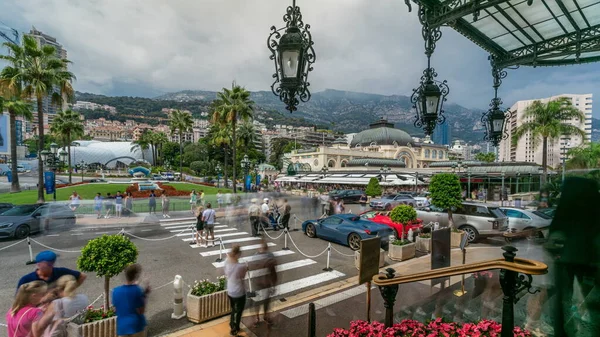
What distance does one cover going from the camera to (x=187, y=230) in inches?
600

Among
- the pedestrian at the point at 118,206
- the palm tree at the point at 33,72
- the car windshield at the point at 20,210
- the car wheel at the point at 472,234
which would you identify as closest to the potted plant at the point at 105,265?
the car windshield at the point at 20,210

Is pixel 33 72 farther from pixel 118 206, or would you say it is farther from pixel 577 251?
pixel 577 251

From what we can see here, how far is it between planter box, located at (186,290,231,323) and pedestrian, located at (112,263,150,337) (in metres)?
1.46

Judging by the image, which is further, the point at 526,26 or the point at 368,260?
the point at 526,26

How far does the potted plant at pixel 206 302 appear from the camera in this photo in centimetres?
589

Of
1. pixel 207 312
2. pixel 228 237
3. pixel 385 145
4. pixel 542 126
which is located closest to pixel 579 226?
pixel 207 312

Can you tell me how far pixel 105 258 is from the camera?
5.67 metres

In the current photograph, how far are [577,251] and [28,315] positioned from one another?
19.0 feet

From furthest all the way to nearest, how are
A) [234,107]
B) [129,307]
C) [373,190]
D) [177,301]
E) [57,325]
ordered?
1. [373,190]
2. [234,107]
3. [177,301]
4. [129,307]
5. [57,325]

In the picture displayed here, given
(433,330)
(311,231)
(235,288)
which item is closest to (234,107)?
(311,231)

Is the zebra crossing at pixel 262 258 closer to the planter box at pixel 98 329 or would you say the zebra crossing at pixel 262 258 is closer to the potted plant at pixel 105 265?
the potted plant at pixel 105 265

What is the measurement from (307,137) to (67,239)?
16553 cm

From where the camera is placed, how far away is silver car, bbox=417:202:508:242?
12.3 meters

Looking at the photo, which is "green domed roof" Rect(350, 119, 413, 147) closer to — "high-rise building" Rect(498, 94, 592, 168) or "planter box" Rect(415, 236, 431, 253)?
"high-rise building" Rect(498, 94, 592, 168)
